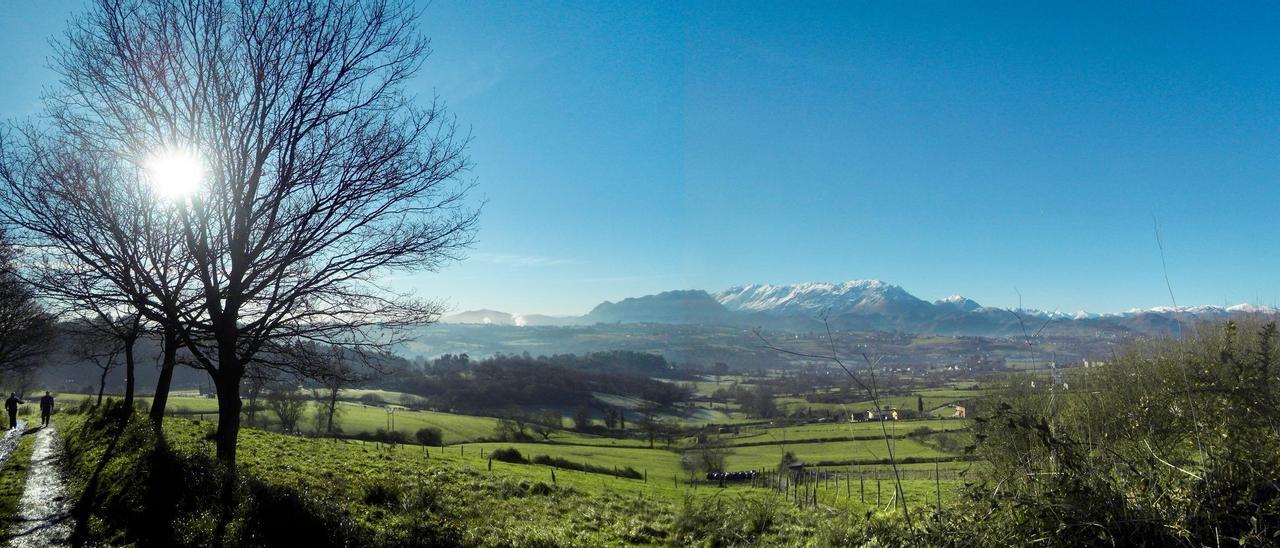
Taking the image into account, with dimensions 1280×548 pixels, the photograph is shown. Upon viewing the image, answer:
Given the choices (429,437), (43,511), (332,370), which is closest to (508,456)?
(429,437)

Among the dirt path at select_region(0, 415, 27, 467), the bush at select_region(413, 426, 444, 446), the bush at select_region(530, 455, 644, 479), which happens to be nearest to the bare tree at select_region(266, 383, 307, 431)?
the bush at select_region(413, 426, 444, 446)

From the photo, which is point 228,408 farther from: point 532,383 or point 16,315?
point 532,383

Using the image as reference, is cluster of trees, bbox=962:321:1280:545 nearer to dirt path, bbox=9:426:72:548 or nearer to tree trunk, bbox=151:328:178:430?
dirt path, bbox=9:426:72:548

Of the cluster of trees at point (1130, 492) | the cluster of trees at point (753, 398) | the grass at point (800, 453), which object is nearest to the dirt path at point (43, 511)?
the cluster of trees at point (1130, 492)

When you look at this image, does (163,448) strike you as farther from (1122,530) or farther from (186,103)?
(1122,530)

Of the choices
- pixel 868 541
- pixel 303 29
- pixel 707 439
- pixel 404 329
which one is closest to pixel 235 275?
pixel 404 329

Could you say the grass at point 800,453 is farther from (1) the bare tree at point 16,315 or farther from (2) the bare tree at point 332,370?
(1) the bare tree at point 16,315
